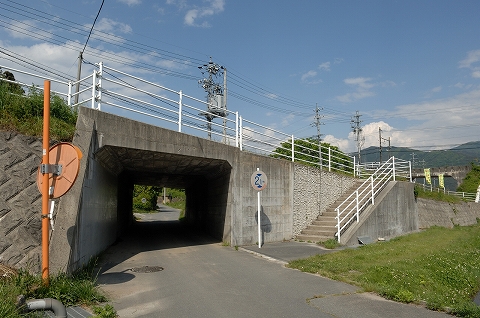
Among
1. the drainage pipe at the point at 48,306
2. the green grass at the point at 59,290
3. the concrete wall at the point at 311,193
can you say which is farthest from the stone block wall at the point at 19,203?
the concrete wall at the point at 311,193

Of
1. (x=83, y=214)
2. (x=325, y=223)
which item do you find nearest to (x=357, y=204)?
(x=325, y=223)

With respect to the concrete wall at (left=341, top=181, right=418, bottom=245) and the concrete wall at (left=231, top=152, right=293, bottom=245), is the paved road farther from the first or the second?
the concrete wall at (left=341, top=181, right=418, bottom=245)

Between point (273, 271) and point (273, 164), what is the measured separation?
20.5 feet

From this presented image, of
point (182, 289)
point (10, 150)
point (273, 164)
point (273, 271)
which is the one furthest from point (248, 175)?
point (10, 150)

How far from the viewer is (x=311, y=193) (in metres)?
16.8

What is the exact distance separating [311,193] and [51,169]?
1280 centimetres

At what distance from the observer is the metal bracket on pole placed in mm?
5549

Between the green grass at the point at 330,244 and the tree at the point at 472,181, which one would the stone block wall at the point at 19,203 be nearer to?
the green grass at the point at 330,244

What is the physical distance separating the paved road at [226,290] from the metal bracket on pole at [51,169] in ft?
7.64

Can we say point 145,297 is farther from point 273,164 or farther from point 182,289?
point 273,164

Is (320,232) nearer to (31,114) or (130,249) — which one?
(130,249)

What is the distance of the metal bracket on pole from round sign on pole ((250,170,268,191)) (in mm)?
7949

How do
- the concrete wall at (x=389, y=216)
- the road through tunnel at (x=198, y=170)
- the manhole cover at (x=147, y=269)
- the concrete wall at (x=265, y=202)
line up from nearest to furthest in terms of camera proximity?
the manhole cover at (x=147, y=269) → the road through tunnel at (x=198, y=170) → the concrete wall at (x=265, y=202) → the concrete wall at (x=389, y=216)

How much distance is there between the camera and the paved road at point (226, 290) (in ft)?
19.3
